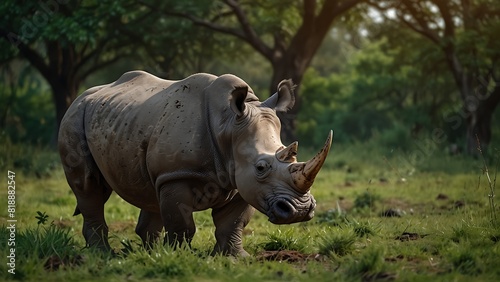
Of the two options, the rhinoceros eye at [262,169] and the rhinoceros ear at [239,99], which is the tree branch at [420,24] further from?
the rhinoceros eye at [262,169]

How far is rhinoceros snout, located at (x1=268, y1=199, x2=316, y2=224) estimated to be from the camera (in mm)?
5895

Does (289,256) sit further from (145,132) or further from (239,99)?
(145,132)

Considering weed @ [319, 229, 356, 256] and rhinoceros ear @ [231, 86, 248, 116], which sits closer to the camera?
Answer: rhinoceros ear @ [231, 86, 248, 116]

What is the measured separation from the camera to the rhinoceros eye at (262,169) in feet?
19.9

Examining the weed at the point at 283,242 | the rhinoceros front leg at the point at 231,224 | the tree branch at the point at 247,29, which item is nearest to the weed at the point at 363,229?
the weed at the point at 283,242

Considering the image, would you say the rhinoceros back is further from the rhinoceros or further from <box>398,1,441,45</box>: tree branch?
<box>398,1,441,45</box>: tree branch

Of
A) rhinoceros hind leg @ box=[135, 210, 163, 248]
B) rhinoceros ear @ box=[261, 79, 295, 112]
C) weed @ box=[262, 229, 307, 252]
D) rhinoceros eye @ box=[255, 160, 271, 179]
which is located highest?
rhinoceros ear @ box=[261, 79, 295, 112]

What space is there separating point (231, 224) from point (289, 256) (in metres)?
0.55

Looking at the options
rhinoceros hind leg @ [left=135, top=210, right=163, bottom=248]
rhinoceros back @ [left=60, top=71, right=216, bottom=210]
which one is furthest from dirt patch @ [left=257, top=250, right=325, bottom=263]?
rhinoceros hind leg @ [left=135, top=210, right=163, bottom=248]

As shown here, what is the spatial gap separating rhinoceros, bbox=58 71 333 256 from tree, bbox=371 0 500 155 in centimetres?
1349

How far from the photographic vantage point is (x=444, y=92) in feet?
87.7

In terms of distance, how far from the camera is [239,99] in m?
6.48

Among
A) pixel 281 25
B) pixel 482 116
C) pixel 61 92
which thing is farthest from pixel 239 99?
pixel 61 92

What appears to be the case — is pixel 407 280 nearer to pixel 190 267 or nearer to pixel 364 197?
pixel 190 267
